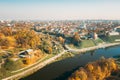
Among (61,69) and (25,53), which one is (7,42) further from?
(61,69)

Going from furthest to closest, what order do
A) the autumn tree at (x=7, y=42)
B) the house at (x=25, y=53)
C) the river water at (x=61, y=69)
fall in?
1. the autumn tree at (x=7, y=42)
2. the house at (x=25, y=53)
3. the river water at (x=61, y=69)

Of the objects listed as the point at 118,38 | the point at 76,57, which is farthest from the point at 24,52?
the point at 118,38

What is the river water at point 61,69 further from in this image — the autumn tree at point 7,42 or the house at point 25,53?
the autumn tree at point 7,42

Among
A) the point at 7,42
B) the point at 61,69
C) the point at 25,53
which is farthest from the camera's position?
the point at 7,42

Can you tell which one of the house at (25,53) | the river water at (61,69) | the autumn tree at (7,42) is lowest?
the river water at (61,69)

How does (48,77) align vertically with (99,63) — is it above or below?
below

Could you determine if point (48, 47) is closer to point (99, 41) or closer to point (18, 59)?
point (18, 59)

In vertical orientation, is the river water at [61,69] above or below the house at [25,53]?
below

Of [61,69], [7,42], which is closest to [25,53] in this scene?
[7,42]

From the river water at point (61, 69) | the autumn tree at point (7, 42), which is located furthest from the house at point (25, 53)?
the autumn tree at point (7, 42)

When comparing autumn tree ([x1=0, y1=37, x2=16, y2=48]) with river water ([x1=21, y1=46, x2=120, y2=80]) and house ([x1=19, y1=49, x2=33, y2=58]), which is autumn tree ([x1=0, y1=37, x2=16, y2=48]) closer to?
house ([x1=19, y1=49, x2=33, y2=58])

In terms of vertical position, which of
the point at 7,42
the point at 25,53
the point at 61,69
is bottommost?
the point at 61,69
